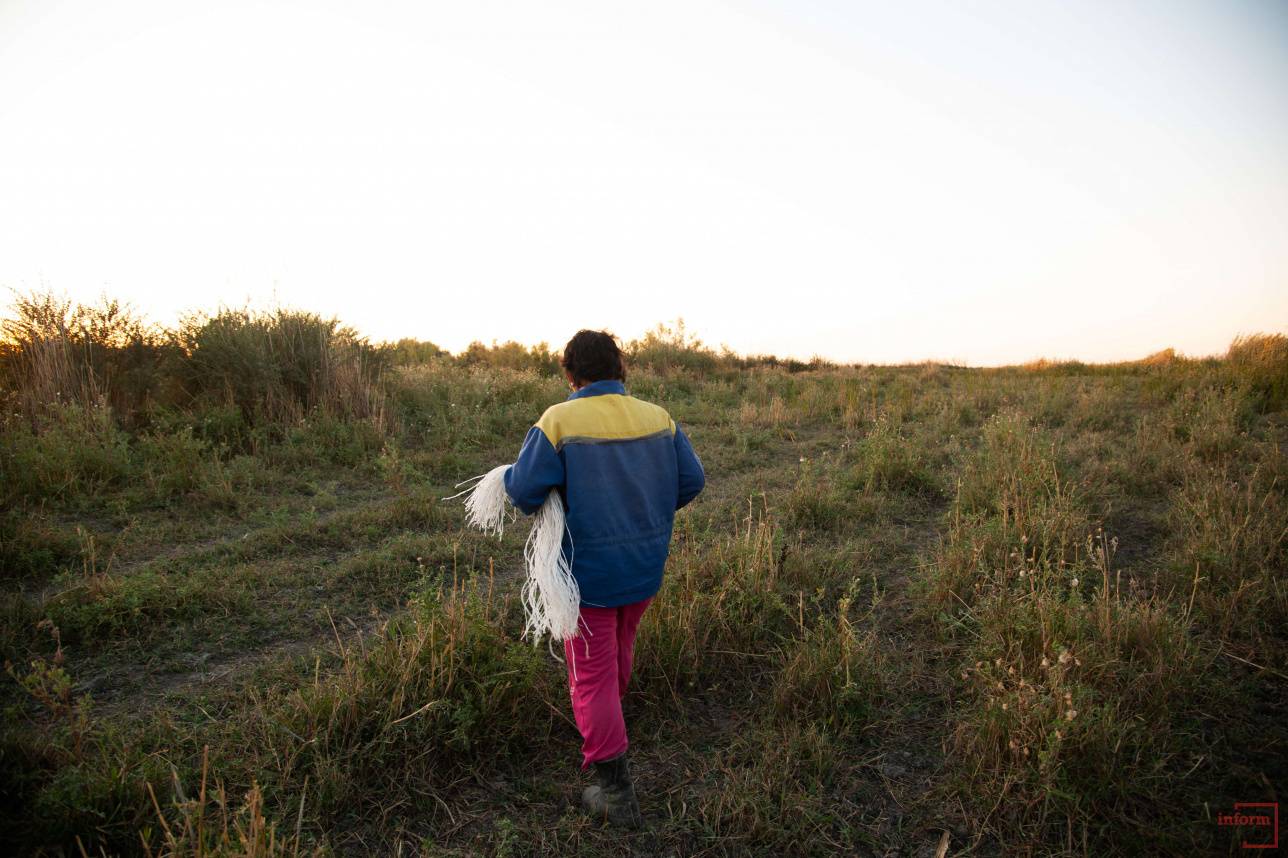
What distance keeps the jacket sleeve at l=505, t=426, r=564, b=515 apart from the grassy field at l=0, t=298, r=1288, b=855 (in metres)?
0.88

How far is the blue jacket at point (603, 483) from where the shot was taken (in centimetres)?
234

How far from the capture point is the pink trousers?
A: 2.40 meters

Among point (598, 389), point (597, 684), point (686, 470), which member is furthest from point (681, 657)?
point (598, 389)

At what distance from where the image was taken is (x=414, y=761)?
2.53 meters

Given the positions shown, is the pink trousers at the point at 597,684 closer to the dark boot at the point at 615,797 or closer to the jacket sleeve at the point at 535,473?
the dark boot at the point at 615,797

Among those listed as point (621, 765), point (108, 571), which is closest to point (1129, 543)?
point (621, 765)

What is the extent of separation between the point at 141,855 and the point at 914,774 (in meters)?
2.78

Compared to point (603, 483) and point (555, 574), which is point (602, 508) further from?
point (555, 574)

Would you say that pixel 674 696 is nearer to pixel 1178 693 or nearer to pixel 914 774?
pixel 914 774

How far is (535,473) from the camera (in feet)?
7.61

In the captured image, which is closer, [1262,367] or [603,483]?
[603,483]

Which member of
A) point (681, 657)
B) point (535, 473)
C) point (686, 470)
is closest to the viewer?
point (535, 473)

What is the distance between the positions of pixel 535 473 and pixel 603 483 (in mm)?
248

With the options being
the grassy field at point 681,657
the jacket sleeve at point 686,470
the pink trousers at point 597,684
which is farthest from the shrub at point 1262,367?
the pink trousers at point 597,684
